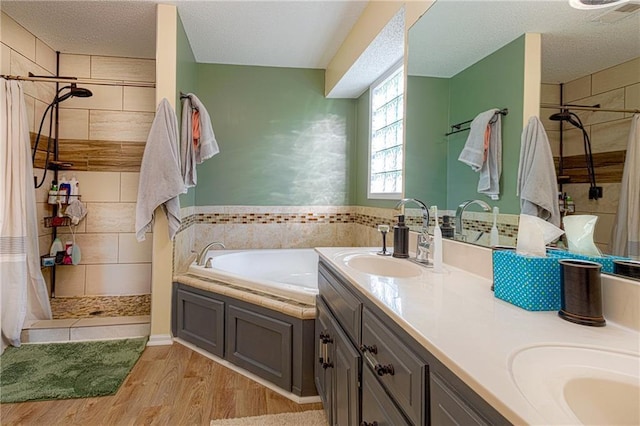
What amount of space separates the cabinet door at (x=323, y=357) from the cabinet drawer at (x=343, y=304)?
80mm

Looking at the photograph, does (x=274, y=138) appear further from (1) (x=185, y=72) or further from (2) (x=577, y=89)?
(2) (x=577, y=89)

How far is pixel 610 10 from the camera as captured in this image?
0.89m

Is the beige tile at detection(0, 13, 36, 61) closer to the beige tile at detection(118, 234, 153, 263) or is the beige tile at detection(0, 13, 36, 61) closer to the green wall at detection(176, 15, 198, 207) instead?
the green wall at detection(176, 15, 198, 207)

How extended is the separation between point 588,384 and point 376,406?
1.85ft

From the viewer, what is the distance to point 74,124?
10.3ft

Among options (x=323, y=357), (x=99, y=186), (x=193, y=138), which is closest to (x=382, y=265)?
(x=323, y=357)

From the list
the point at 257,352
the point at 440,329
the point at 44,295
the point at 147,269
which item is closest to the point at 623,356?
the point at 440,329

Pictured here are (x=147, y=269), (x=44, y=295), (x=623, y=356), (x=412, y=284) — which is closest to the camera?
(x=623, y=356)

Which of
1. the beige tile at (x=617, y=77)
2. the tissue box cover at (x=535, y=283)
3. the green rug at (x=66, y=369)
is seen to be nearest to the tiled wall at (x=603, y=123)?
the beige tile at (x=617, y=77)

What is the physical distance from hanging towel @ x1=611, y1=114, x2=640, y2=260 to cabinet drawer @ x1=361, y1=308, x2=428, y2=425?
591 millimetres

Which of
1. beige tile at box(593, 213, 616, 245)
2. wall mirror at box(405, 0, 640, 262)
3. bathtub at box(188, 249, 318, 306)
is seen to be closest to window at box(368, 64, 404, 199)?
wall mirror at box(405, 0, 640, 262)

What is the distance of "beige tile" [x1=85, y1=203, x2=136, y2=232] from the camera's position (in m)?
3.19

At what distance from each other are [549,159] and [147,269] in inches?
131

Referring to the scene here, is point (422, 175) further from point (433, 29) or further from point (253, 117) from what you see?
point (253, 117)
